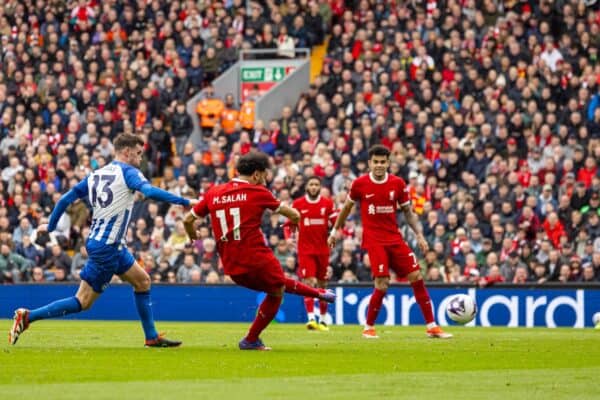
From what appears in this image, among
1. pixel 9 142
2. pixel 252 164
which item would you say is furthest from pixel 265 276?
pixel 9 142

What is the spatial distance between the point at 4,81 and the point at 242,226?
2339 cm

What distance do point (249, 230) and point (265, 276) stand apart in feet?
1.66

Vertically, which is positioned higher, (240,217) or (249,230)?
(240,217)

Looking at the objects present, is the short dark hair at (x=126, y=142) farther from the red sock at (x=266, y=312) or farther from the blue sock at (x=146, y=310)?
the red sock at (x=266, y=312)

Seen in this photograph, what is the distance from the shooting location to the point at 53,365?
12.7 metres

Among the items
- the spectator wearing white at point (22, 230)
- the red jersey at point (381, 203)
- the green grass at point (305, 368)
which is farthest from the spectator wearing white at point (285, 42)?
the green grass at point (305, 368)

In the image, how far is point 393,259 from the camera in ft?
60.2

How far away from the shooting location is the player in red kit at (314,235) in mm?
22734

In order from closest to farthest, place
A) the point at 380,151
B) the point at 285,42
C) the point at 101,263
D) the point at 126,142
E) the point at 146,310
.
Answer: the point at 101,263 < the point at 126,142 < the point at 146,310 < the point at 380,151 < the point at 285,42

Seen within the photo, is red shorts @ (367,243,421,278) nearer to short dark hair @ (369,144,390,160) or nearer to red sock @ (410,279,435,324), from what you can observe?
red sock @ (410,279,435,324)

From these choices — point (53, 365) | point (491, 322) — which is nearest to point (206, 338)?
point (53, 365)

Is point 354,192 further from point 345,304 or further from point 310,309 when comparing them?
point 345,304

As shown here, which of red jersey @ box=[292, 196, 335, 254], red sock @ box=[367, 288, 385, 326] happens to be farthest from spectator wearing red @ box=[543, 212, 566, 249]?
red sock @ box=[367, 288, 385, 326]

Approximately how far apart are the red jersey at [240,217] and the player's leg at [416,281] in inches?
158
